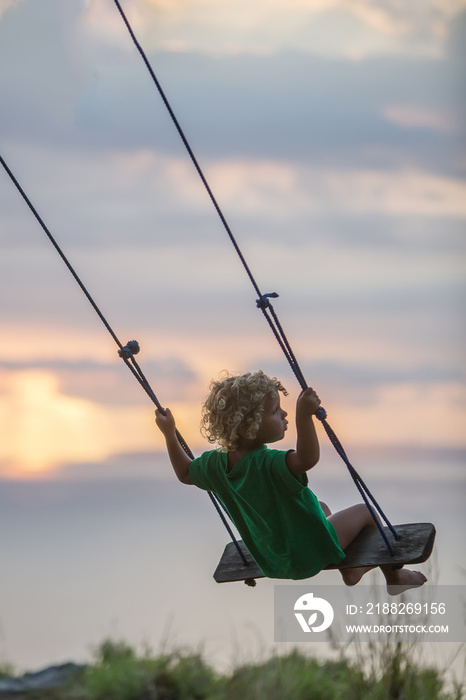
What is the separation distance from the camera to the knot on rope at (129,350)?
6.77 m

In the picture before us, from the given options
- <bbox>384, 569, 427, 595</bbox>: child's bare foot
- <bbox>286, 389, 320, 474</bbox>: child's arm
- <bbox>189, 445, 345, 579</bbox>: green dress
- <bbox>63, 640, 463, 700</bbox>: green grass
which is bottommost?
<bbox>63, 640, 463, 700</bbox>: green grass

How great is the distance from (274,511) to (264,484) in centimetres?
19

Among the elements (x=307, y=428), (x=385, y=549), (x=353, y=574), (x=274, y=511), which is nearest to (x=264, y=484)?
(x=274, y=511)

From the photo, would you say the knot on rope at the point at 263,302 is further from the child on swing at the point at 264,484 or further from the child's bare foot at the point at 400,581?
the child's bare foot at the point at 400,581

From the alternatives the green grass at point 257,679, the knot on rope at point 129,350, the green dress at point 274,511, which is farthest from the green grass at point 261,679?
the knot on rope at point 129,350

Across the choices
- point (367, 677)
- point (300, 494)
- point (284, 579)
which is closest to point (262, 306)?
point (300, 494)

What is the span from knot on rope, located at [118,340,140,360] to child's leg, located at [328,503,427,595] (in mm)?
1538

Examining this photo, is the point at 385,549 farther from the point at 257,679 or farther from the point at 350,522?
the point at 257,679

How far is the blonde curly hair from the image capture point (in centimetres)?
639

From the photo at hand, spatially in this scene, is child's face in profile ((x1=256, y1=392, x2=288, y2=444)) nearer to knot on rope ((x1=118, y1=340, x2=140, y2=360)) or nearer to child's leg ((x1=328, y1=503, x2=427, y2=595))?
child's leg ((x1=328, y1=503, x2=427, y2=595))

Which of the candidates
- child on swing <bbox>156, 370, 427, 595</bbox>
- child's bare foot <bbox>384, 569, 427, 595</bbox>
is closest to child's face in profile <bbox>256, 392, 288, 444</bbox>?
child on swing <bbox>156, 370, 427, 595</bbox>

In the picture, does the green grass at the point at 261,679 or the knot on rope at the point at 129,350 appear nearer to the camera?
the green grass at the point at 261,679

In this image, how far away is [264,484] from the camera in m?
6.36

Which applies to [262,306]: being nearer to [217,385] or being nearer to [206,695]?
[217,385]
